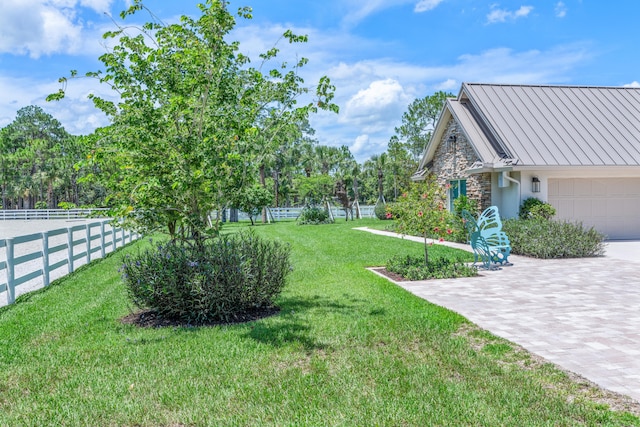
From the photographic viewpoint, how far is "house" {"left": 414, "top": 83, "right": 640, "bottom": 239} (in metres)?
14.4

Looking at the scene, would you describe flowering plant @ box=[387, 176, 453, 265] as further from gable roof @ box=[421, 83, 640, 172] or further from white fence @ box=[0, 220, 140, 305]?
gable roof @ box=[421, 83, 640, 172]

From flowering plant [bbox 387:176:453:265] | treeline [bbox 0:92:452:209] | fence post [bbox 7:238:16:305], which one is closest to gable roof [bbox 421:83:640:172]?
flowering plant [bbox 387:176:453:265]

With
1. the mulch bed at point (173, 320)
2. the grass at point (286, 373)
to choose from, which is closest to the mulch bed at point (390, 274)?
the grass at point (286, 373)

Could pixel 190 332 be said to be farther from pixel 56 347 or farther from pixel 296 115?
pixel 296 115

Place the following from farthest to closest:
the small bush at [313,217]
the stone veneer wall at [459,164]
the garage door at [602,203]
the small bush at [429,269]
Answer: the small bush at [313,217] < the stone veneer wall at [459,164] < the garage door at [602,203] < the small bush at [429,269]

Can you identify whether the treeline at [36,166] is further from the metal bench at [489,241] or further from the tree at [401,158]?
the metal bench at [489,241]

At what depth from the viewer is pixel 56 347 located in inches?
200

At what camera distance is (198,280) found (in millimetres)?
5691

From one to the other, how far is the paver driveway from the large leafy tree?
3.69 m

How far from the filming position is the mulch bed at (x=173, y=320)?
590 centimetres

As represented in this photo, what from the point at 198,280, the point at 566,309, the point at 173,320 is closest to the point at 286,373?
the point at 198,280

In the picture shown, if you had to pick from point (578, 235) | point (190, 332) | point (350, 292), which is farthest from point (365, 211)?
point (190, 332)

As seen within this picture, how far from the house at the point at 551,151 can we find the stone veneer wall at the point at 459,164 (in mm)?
34

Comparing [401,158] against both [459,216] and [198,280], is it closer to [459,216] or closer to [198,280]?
[459,216]
